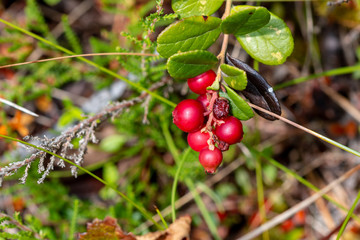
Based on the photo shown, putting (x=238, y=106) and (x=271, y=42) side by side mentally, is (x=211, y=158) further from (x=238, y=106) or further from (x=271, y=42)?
(x=271, y=42)

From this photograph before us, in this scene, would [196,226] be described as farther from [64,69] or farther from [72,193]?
[64,69]

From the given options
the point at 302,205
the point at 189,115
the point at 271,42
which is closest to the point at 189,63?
the point at 189,115

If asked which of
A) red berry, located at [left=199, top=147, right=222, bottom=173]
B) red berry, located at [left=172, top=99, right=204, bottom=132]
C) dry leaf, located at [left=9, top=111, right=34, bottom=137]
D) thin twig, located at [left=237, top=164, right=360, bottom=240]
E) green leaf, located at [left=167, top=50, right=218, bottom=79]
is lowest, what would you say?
thin twig, located at [left=237, top=164, right=360, bottom=240]

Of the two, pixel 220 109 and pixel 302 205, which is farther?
pixel 302 205

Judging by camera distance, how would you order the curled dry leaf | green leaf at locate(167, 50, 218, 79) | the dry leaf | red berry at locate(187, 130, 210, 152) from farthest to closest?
the dry leaf, the curled dry leaf, red berry at locate(187, 130, 210, 152), green leaf at locate(167, 50, 218, 79)

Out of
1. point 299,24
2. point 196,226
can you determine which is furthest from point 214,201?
Answer: point 299,24

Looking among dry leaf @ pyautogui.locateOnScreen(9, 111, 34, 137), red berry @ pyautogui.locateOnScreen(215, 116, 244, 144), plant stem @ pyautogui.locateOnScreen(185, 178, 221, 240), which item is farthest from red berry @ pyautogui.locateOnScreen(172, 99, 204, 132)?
dry leaf @ pyautogui.locateOnScreen(9, 111, 34, 137)

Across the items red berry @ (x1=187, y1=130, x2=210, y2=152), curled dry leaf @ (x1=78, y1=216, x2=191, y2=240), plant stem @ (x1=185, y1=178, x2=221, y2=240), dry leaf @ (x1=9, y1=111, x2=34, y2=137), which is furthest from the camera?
dry leaf @ (x1=9, y1=111, x2=34, y2=137)

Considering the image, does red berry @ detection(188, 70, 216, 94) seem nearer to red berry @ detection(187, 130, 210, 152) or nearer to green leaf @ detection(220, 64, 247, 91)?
green leaf @ detection(220, 64, 247, 91)
